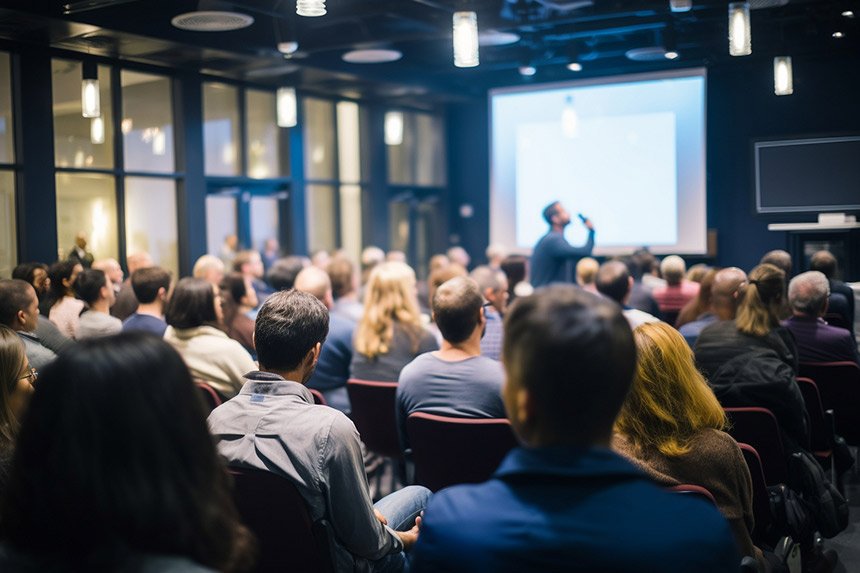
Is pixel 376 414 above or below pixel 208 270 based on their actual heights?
below

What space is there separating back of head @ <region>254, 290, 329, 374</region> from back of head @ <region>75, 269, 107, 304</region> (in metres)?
2.89

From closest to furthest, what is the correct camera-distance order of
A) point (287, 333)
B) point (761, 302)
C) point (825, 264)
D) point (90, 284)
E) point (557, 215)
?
point (287, 333) < point (761, 302) < point (90, 284) < point (825, 264) < point (557, 215)

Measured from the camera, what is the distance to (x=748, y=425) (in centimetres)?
309

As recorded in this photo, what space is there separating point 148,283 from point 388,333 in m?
1.41

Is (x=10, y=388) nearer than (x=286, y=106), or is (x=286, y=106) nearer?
(x=10, y=388)

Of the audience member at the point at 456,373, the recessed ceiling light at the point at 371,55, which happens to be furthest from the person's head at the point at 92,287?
the recessed ceiling light at the point at 371,55

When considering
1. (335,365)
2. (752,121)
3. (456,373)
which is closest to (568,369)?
(456,373)

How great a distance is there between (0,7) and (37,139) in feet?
5.23

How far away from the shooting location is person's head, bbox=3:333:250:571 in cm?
108

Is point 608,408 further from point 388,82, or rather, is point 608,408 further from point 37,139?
point 388,82

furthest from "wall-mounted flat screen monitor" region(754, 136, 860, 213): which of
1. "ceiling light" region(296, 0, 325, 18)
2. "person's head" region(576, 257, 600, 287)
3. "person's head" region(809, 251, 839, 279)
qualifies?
"ceiling light" region(296, 0, 325, 18)

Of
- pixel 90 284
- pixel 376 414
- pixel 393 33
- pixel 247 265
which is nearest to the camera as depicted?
pixel 376 414

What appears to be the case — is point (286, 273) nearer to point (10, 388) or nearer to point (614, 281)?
point (614, 281)

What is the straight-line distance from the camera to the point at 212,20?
6.72m
